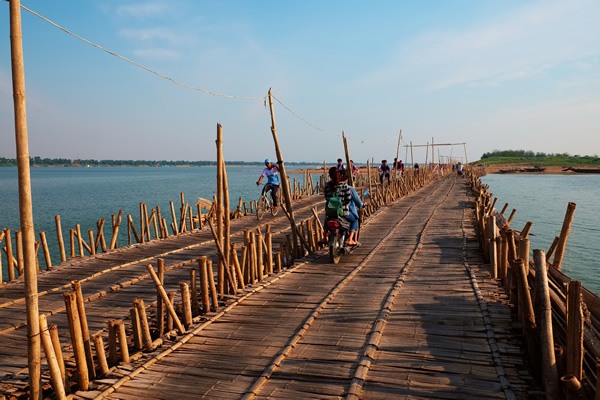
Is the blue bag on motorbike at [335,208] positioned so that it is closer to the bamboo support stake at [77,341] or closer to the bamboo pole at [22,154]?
the bamboo support stake at [77,341]

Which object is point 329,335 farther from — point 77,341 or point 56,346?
point 56,346

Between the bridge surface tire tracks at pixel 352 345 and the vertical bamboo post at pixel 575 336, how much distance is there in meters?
0.41

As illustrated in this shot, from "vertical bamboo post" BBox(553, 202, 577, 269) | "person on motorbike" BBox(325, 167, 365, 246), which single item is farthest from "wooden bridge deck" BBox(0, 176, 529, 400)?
"vertical bamboo post" BBox(553, 202, 577, 269)

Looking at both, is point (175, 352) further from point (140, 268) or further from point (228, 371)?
point (140, 268)

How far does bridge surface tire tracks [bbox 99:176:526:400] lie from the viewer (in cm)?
341

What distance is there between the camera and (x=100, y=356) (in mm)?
3840

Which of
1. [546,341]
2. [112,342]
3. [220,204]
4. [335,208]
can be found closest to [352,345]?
[546,341]

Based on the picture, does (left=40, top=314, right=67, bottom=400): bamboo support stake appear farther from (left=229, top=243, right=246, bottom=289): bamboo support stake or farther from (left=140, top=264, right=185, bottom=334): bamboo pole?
(left=229, top=243, right=246, bottom=289): bamboo support stake

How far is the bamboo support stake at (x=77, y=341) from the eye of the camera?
3633 millimetres

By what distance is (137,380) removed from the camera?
→ 365cm

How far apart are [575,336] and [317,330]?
7.51 ft

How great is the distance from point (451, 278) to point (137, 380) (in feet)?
14.1

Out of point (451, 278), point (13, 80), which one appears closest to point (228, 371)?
point (13, 80)

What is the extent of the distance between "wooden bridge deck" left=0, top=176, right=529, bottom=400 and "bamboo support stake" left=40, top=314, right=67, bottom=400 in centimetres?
21
